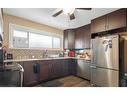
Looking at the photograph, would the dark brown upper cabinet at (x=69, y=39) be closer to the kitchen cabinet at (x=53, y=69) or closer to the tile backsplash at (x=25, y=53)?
the kitchen cabinet at (x=53, y=69)

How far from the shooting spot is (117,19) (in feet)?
6.39

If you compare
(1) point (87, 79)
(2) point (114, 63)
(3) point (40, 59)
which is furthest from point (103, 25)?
(3) point (40, 59)

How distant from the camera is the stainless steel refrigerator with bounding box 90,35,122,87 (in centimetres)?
178

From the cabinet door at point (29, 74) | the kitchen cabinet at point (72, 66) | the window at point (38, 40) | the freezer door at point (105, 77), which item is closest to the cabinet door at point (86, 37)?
the kitchen cabinet at point (72, 66)

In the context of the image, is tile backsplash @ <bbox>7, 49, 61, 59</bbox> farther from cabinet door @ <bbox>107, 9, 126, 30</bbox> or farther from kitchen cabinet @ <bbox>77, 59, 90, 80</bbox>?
cabinet door @ <bbox>107, 9, 126, 30</bbox>

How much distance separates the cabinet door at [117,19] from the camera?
6.04 ft

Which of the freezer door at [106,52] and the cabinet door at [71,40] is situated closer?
the freezer door at [106,52]

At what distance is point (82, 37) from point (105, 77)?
1597 millimetres

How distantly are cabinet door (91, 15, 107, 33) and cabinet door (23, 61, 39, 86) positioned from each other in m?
1.71

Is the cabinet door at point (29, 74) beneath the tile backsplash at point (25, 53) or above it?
beneath

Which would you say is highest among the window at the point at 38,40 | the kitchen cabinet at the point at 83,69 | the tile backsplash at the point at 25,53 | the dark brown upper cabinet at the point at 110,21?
the dark brown upper cabinet at the point at 110,21

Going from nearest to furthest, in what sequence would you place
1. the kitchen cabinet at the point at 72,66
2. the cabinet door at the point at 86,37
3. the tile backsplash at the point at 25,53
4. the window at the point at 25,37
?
the window at the point at 25,37
the tile backsplash at the point at 25,53
the cabinet door at the point at 86,37
the kitchen cabinet at the point at 72,66

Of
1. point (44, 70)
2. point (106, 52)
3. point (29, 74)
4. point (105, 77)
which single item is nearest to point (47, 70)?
point (44, 70)
